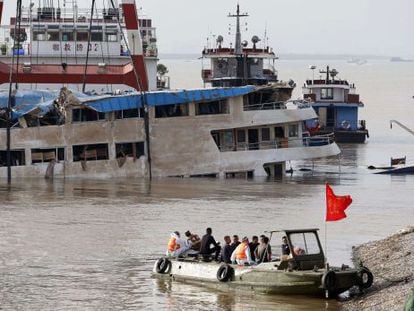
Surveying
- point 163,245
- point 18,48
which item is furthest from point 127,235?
point 18,48

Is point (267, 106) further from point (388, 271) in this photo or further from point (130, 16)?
point (388, 271)

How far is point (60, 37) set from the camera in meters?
64.2

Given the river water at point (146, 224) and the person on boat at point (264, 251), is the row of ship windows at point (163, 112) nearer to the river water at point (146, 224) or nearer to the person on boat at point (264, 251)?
the river water at point (146, 224)

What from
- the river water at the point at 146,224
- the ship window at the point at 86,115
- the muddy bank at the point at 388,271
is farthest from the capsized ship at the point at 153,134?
the muddy bank at the point at 388,271

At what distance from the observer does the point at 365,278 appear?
27031 mm

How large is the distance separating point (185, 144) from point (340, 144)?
88.9 ft

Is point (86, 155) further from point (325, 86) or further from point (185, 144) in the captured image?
point (325, 86)

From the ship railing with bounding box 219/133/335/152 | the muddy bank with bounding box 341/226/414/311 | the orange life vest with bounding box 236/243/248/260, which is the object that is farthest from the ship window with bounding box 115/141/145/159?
the orange life vest with bounding box 236/243/248/260

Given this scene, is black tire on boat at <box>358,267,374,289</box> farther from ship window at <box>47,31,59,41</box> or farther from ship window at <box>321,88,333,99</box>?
ship window at <box>321,88,333,99</box>

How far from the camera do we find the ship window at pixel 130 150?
175 feet

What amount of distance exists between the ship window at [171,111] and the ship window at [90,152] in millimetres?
2699

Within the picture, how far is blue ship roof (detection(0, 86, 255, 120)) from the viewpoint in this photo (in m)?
52.1

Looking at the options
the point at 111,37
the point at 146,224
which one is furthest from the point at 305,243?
the point at 111,37

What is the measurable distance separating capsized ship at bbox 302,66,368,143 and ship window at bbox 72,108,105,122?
92.2 ft
